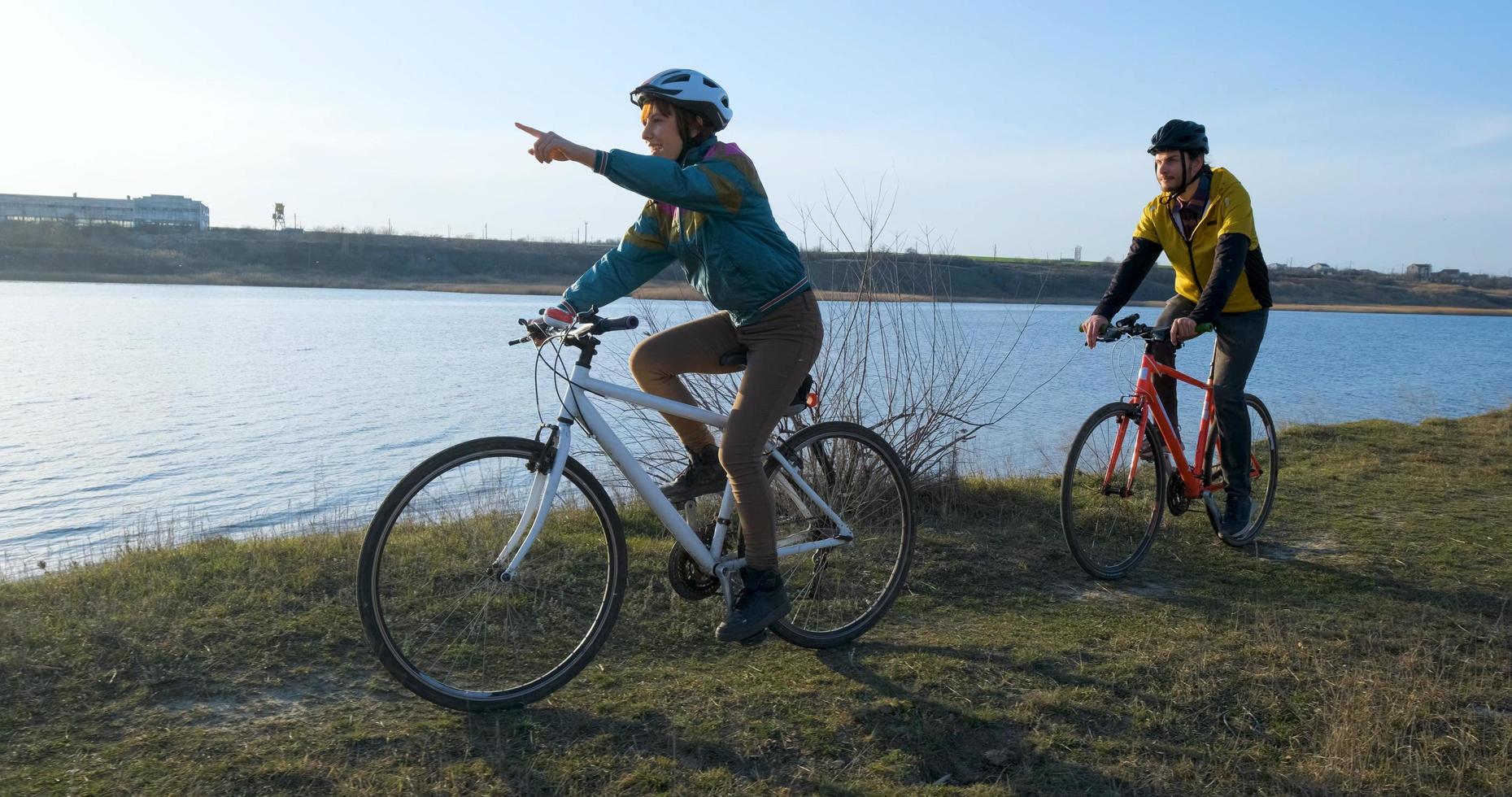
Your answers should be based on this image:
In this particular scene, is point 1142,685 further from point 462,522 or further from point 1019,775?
point 462,522

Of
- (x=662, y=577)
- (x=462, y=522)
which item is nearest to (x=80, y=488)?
(x=462, y=522)

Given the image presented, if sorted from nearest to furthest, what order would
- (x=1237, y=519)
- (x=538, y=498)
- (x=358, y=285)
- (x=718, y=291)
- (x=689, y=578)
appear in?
(x=538, y=498) → (x=718, y=291) → (x=689, y=578) → (x=1237, y=519) → (x=358, y=285)

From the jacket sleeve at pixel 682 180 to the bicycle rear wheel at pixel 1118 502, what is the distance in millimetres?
2582

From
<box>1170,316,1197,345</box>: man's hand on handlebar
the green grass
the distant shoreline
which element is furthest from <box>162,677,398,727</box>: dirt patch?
the distant shoreline

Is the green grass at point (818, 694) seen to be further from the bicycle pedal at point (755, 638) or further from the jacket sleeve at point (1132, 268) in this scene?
the jacket sleeve at point (1132, 268)

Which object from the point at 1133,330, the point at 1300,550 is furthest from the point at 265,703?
the point at 1300,550

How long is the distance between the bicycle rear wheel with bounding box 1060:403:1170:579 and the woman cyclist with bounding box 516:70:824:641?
2040 mm

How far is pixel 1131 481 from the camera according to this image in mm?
5469

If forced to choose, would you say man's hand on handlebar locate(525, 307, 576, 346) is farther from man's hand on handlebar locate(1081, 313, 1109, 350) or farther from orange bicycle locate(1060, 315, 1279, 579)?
man's hand on handlebar locate(1081, 313, 1109, 350)

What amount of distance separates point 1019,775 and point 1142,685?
3.00 feet

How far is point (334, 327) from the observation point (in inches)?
1189

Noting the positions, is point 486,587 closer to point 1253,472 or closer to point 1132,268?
point 1132,268

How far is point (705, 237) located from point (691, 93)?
47 cm

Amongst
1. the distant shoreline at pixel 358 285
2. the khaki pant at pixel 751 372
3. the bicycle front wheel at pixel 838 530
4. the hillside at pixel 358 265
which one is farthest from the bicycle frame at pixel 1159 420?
the distant shoreline at pixel 358 285
